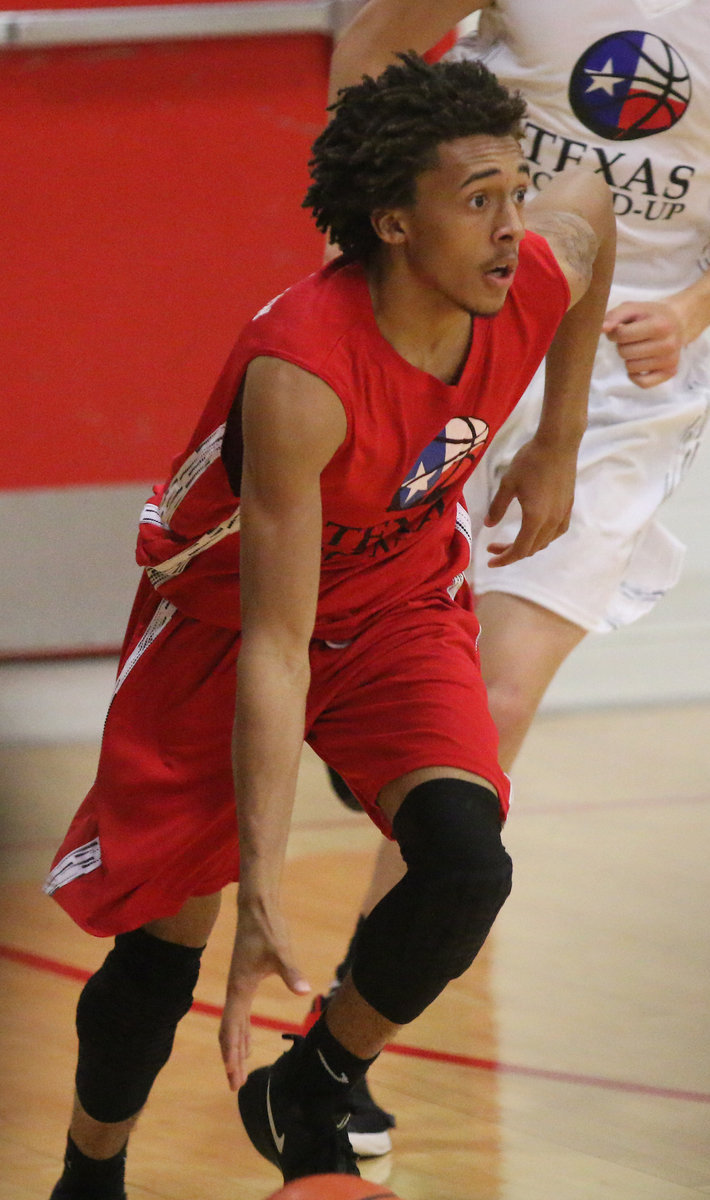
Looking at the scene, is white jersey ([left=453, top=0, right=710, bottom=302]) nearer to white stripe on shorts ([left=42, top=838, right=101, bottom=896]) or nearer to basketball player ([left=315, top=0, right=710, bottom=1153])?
basketball player ([left=315, top=0, right=710, bottom=1153])

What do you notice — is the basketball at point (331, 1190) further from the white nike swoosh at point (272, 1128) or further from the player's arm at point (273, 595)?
the player's arm at point (273, 595)

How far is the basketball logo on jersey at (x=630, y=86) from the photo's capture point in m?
2.60

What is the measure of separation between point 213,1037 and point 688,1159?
0.94 meters

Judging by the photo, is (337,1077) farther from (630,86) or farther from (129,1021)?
(630,86)

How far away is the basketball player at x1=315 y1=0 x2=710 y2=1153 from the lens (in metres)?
2.57

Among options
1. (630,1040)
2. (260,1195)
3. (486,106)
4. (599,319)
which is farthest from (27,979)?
→ (486,106)

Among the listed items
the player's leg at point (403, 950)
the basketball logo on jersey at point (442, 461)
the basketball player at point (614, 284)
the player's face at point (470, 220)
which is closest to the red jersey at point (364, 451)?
the basketball logo on jersey at point (442, 461)

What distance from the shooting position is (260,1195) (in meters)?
2.30

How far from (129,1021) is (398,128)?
1243 mm

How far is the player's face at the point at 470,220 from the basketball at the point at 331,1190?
1.06m

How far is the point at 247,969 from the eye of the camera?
1664 mm

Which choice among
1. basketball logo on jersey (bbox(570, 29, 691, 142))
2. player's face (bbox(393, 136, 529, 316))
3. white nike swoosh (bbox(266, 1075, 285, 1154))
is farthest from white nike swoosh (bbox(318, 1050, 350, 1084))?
basketball logo on jersey (bbox(570, 29, 691, 142))

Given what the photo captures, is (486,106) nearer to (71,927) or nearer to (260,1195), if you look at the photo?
(260,1195)

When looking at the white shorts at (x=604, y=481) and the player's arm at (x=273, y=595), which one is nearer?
the player's arm at (x=273, y=595)
